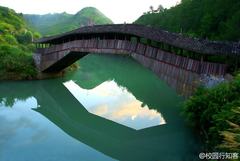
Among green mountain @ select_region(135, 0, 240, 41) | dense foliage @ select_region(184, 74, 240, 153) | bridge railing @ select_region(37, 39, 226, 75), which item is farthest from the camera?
green mountain @ select_region(135, 0, 240, 41)

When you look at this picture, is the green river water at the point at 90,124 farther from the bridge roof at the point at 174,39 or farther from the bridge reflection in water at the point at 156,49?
the bridge roof at the point at 174,39

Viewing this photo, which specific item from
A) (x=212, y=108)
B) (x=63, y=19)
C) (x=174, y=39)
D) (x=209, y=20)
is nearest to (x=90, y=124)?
(x=174, y=39)

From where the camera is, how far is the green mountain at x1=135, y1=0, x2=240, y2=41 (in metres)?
31.1

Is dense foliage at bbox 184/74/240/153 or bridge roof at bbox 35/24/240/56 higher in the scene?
bridge roof at bbox 35/24/240/56

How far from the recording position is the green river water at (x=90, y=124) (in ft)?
38.5

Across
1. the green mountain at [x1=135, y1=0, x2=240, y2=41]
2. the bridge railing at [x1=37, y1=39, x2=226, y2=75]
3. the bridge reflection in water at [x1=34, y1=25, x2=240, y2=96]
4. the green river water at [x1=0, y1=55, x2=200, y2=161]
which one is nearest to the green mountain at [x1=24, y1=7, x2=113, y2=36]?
the green mountain at [x1=135, y1=0, x2=240, y2=41]

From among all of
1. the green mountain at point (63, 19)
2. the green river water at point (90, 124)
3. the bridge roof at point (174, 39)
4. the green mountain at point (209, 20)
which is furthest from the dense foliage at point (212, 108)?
the green mountain at point (63, 19)

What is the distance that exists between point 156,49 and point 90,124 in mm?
5938

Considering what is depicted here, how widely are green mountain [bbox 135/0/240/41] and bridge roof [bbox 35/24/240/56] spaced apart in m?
13.2

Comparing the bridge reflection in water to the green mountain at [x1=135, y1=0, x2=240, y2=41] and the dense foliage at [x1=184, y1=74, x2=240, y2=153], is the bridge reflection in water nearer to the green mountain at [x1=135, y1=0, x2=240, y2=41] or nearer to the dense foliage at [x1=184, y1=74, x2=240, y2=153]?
the dense foliage at [x1=184, y1=74, x2=240, y2=153]

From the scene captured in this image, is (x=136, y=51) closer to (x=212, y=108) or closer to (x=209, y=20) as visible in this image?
(x=212, y=108)

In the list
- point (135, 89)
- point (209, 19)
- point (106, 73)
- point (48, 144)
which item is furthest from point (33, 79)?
point (209, 19)

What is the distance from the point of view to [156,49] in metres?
18.1

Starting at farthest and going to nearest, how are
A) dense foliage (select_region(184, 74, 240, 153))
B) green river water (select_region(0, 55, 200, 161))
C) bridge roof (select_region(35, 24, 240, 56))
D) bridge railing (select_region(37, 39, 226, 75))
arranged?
bridge railing (select_region(37, 39, 226, 75)) → bridge roof (select_region(35, 24, 240, 56)) → green river water (select_region(0, 55, 200, 161)) → dense foliage (select_region(184, 74, 240, 153))
